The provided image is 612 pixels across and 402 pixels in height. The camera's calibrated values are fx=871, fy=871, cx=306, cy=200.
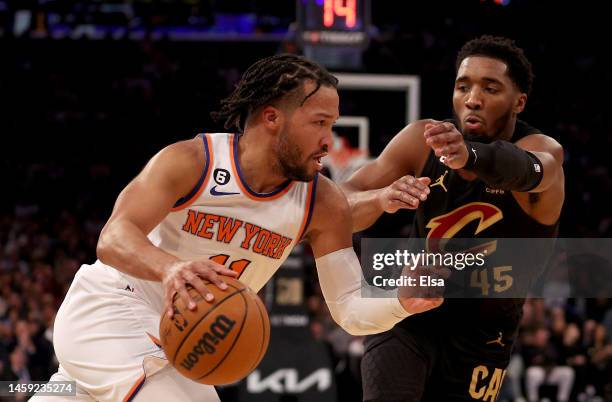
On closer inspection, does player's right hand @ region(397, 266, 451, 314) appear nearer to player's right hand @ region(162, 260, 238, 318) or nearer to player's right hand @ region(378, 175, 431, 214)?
player's right hand @ region(378, 175, 431, 214)

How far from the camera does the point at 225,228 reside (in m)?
3.40

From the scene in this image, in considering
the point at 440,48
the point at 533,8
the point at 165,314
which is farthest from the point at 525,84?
the point at 533,8

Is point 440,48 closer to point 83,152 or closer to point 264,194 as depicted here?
point 83,152

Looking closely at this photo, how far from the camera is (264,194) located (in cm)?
347

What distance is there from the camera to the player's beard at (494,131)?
3.91 meters

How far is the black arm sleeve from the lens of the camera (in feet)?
10.9

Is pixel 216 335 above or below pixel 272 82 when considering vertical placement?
below

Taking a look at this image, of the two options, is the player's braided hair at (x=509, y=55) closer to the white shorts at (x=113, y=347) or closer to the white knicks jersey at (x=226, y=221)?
the white knicks jersey at (x=226, y=221)

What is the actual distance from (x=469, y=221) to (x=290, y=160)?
3.29ft

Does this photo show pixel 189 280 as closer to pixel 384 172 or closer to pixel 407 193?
pixel 407 193

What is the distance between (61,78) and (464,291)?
469 inches

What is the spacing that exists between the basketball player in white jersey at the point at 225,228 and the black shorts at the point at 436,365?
1.38 ft

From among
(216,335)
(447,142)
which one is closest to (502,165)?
(447,142)

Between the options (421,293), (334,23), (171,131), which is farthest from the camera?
(171,131)
